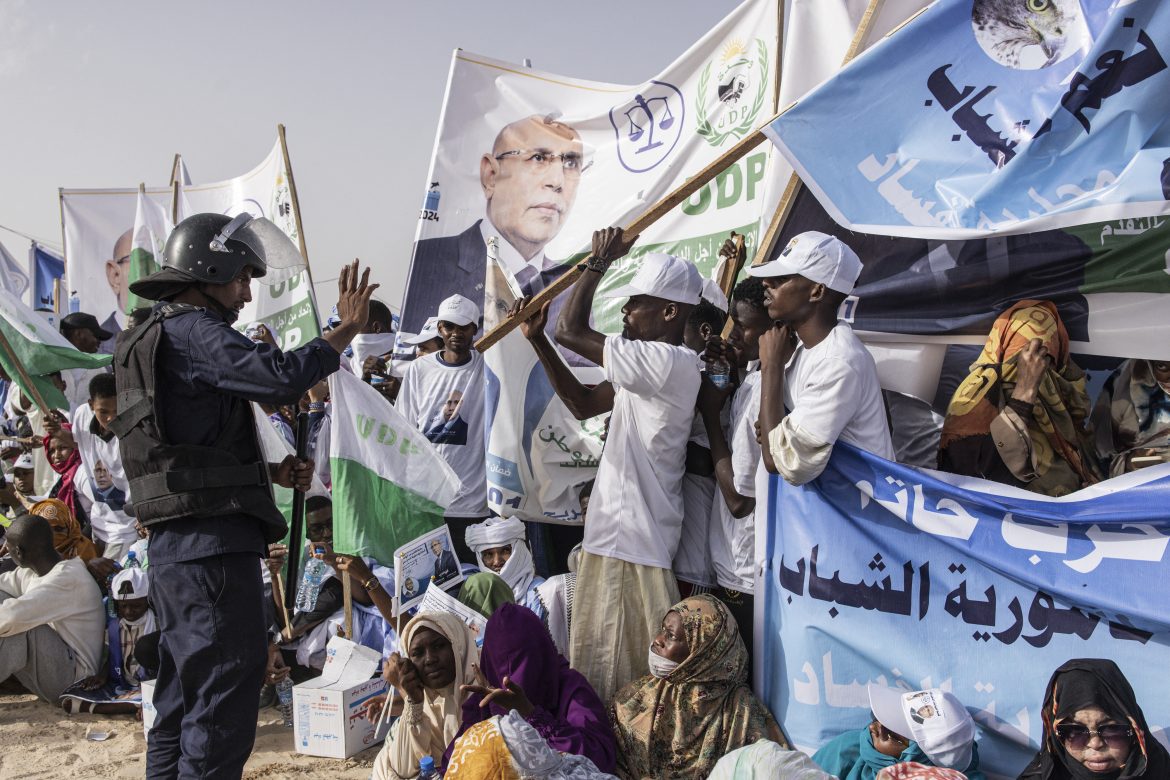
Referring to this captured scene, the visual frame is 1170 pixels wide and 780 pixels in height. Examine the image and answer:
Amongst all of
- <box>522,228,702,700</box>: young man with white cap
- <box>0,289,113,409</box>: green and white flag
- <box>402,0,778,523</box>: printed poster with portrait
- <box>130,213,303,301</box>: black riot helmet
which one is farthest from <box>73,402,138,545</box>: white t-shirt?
<box>522,228,702,700</box>: young man with white cap

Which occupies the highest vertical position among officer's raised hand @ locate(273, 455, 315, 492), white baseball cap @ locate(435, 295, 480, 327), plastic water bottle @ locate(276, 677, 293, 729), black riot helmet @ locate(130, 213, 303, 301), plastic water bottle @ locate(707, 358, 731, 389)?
white baseball cap @ locate(435, 295, 480, 327)

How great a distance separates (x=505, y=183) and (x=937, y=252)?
377 cm

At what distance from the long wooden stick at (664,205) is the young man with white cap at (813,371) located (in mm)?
526

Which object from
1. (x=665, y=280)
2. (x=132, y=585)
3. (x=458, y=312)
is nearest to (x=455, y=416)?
(x=458, y=312)

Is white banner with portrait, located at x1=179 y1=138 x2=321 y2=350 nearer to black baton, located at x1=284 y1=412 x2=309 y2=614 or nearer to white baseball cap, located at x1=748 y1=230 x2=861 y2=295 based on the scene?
black baton, located at x1=284 y1=412 x2=309 y2=614

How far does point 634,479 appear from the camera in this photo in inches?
161

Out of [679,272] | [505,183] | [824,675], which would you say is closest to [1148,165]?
[679,272]

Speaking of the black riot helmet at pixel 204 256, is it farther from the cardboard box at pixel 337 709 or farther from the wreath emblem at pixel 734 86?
the wreath emblem at pixel 734 86

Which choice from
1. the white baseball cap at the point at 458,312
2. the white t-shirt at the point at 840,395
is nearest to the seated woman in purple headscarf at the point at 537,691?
the white t-shirt at the point at 840,395

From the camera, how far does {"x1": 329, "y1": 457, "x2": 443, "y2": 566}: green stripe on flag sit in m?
4.95

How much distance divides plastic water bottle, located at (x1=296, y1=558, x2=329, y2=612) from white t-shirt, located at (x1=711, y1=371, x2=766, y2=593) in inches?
107

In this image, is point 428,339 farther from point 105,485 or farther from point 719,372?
point 719,372

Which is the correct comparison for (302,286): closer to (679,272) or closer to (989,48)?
(679,272)

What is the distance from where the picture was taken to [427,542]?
475 centimetres
